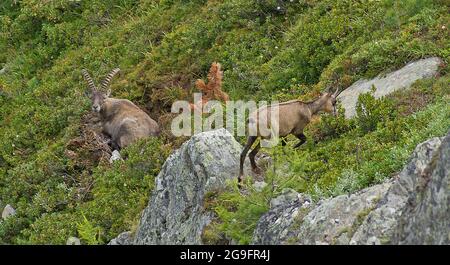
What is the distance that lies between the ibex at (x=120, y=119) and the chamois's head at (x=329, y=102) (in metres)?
5.13

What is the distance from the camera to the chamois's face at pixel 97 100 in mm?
19984

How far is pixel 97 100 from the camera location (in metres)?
20.1

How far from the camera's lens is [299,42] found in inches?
741

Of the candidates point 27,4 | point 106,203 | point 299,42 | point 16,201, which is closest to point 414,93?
point 299,42

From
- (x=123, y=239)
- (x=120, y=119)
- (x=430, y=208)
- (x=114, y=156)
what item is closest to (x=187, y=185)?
(x=123, y=239)

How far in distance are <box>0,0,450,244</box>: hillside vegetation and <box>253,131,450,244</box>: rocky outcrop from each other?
2.08 ft

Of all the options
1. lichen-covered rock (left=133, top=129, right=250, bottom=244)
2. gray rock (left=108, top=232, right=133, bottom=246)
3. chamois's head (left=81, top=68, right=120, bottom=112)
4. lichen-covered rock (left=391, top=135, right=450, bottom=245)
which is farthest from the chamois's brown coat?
lichen-covered rock (left=391, top=135, right=450, bottom=245)

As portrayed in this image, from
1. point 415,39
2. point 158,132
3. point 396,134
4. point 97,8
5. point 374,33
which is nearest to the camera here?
point 396,134

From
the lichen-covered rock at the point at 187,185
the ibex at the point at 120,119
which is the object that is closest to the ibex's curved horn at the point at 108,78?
the ibex at the point at 120,119

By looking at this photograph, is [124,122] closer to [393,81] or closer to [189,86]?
[189,86]

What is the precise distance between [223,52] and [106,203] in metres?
6.06

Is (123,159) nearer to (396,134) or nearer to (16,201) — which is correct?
(16,201)

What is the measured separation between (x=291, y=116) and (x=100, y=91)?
26.7 ft

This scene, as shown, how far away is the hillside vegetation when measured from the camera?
12.2 metres
